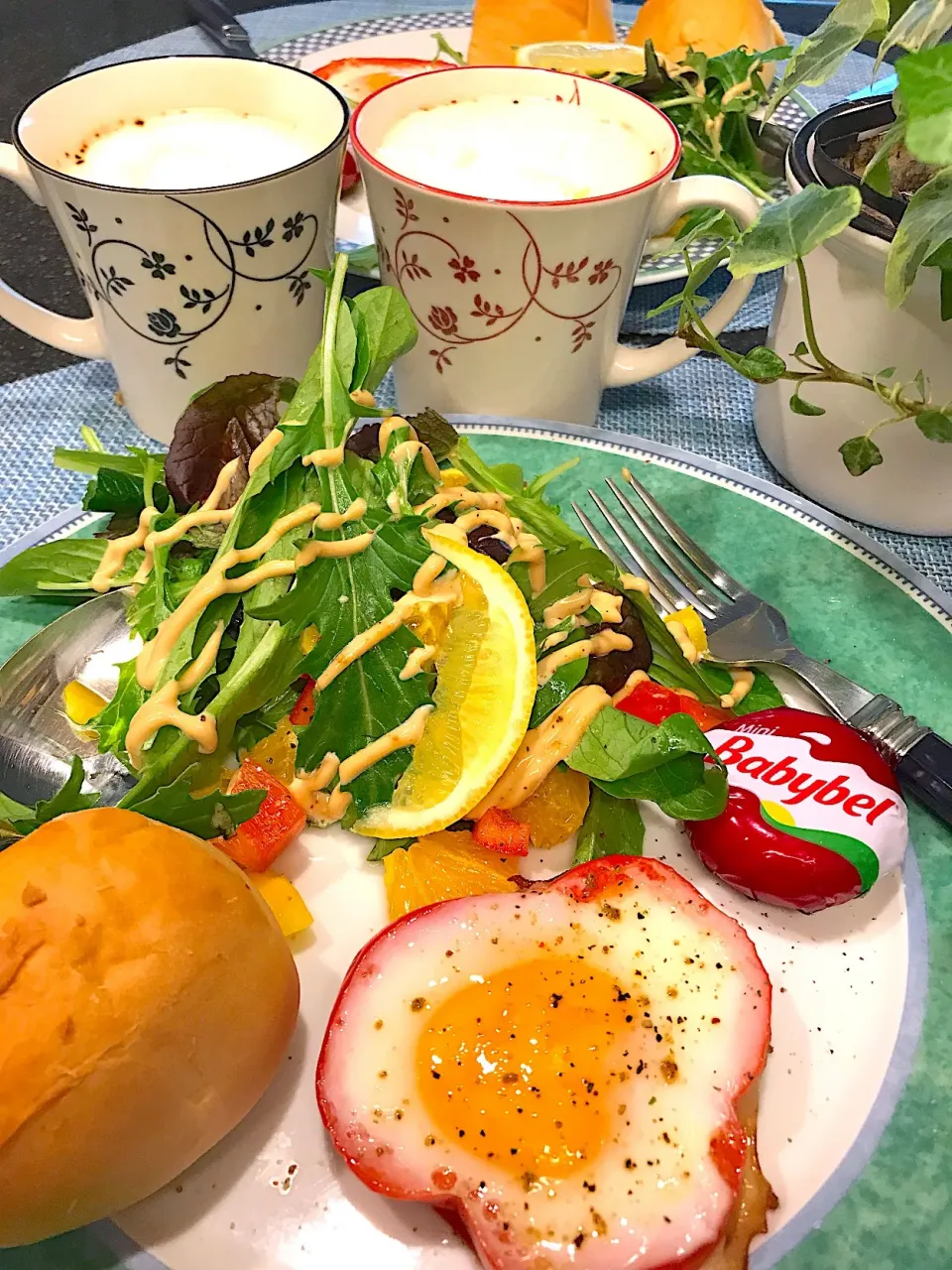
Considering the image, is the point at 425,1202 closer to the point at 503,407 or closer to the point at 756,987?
the point at 756,987

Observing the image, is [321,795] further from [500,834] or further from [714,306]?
[714,306]

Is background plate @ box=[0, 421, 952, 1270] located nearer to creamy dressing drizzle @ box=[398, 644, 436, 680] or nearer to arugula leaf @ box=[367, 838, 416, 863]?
arugula leaf @ box=[367, 838, 416, 863]

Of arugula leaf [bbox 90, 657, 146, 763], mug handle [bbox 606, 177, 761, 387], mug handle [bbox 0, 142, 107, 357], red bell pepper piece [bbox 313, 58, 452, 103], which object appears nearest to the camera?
arugula leaf [bbox 90, 657, 146, 763]

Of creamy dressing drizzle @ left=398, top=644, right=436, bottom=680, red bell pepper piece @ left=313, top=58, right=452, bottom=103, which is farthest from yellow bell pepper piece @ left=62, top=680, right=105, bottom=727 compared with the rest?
red bell pepper piece @ left=313, top=58, right=452, bottom=103

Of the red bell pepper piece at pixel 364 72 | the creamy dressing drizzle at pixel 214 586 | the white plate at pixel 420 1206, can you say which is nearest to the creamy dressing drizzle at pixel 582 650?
the white plate at pixel 420 1206

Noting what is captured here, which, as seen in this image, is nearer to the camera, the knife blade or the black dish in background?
the black dish in background

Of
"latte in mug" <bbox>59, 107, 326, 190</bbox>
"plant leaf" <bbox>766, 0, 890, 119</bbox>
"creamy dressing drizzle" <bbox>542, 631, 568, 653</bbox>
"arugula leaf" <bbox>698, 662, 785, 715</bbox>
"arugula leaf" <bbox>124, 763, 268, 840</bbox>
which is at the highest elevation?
"plant leaf" <bbox>766, 0, 890, 119</bbox>
